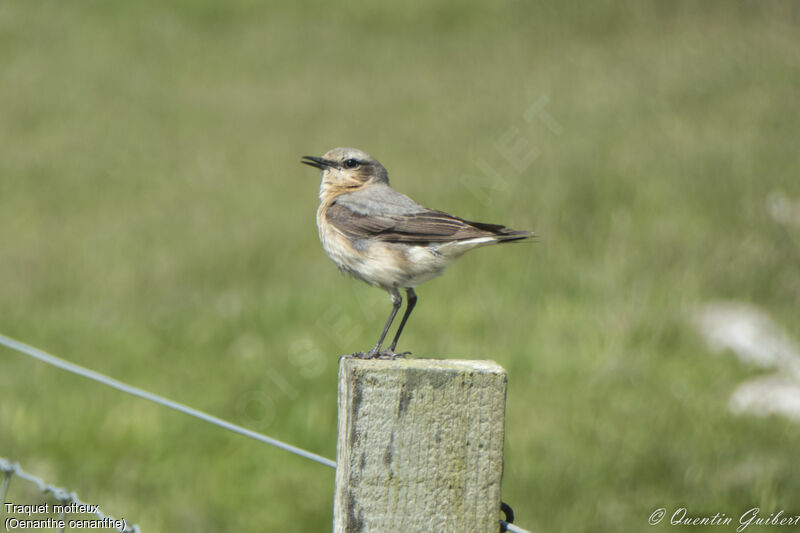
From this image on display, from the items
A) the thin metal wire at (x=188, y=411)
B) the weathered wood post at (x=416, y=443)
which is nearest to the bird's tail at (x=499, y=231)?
the weathered wood post at (x=416, y=443)

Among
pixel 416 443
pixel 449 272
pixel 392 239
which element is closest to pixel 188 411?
pixel 392 239

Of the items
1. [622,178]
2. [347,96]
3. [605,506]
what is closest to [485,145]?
[622,178]

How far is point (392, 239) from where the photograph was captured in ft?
11.0

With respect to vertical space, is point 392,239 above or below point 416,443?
above

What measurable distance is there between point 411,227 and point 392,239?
3.9 inches

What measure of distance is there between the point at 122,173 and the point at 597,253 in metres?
7.61

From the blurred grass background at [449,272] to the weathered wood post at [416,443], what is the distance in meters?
3.02

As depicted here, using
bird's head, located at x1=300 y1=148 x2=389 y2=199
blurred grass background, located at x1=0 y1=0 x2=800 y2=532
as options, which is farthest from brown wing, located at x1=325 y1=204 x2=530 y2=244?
blurred grass background, located at x1=0 y1=0 x2=800 y2=532

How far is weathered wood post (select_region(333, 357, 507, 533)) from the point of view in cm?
218

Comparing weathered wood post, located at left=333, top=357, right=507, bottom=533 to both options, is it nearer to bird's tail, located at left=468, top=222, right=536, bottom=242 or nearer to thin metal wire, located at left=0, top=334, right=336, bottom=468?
thin metal wire, located at left=0, top=334, right=336, bottom=468

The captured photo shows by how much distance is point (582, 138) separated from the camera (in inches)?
398

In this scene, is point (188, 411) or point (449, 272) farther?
point (449, 272)

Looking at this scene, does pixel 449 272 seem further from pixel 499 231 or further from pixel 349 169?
pixel 499 231

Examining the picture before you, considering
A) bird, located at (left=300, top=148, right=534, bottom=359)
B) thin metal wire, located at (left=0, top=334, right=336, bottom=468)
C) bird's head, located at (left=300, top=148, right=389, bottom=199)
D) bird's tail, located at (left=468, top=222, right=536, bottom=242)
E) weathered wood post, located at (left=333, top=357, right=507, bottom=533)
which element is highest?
bird's head, located at (left=300, top=148, right=389, bottom=199)
